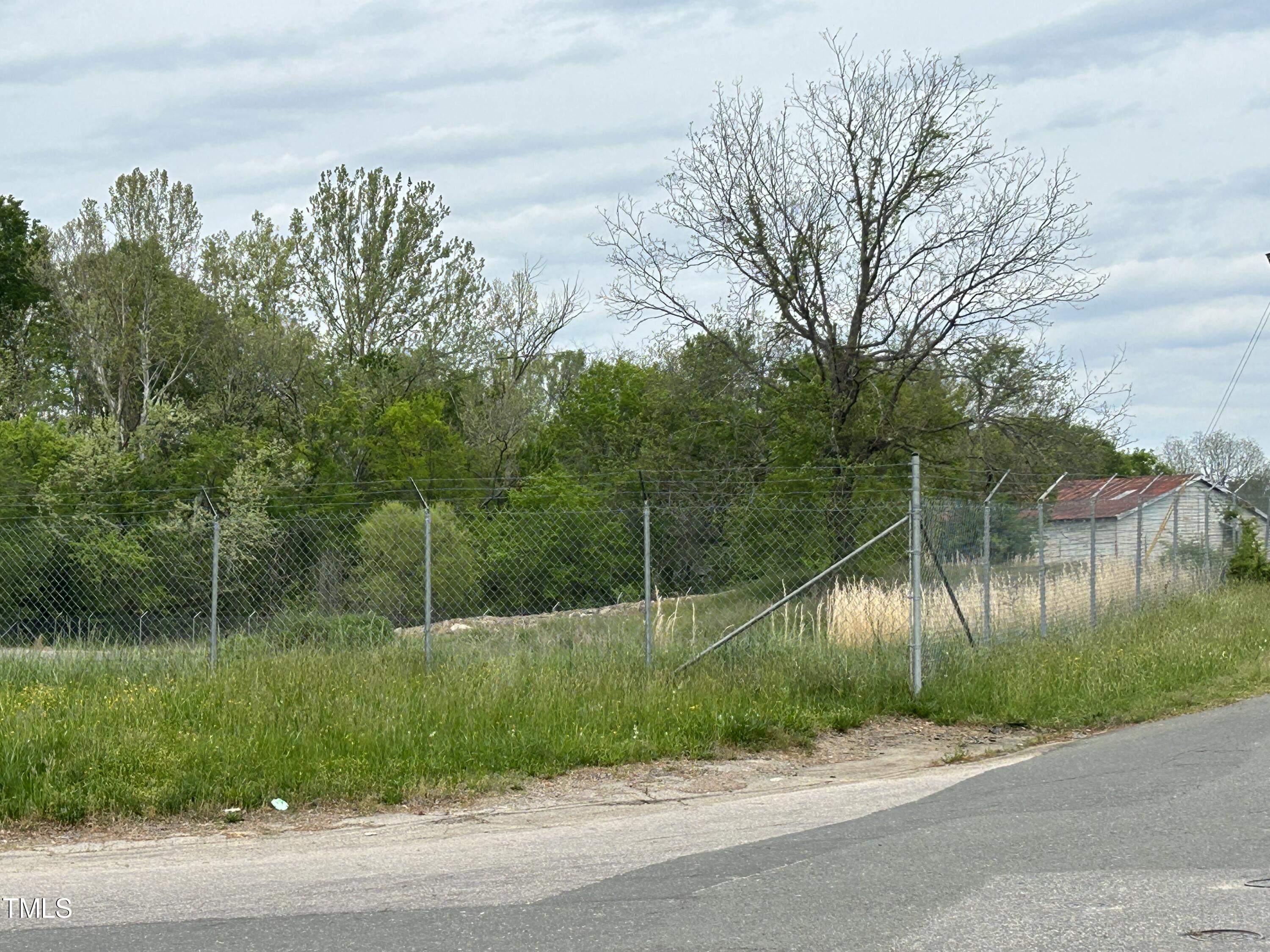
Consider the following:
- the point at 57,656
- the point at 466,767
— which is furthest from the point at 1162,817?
the point at 57,656

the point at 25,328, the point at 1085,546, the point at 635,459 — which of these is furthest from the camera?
the point at 25,328

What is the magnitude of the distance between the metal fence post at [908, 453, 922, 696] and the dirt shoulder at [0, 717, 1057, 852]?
53 centimetres

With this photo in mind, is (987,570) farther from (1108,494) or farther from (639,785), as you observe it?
(1108,494)

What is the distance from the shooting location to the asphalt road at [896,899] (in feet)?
16.6

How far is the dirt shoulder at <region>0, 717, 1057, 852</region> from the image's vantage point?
7.83m

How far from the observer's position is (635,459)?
33906mm

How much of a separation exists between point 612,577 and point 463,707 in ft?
38.5

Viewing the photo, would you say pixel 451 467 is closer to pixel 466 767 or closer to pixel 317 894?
pixel 466 767

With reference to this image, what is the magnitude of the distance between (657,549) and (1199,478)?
22223mm

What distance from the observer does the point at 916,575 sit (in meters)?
11.5

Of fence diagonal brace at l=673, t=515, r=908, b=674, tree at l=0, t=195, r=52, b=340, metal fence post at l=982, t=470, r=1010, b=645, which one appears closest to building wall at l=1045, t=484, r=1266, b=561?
metal fence post at l=982, t=470, r=1010, b=645

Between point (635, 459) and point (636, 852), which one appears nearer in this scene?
point (636, 852)

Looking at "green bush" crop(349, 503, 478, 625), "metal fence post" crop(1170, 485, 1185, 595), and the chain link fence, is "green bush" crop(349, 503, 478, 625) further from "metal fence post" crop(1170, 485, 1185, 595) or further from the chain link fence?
"metal fence post" crop(1170, 485, 1185, 595)

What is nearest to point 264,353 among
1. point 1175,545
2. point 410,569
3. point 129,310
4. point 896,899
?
point 129,310
